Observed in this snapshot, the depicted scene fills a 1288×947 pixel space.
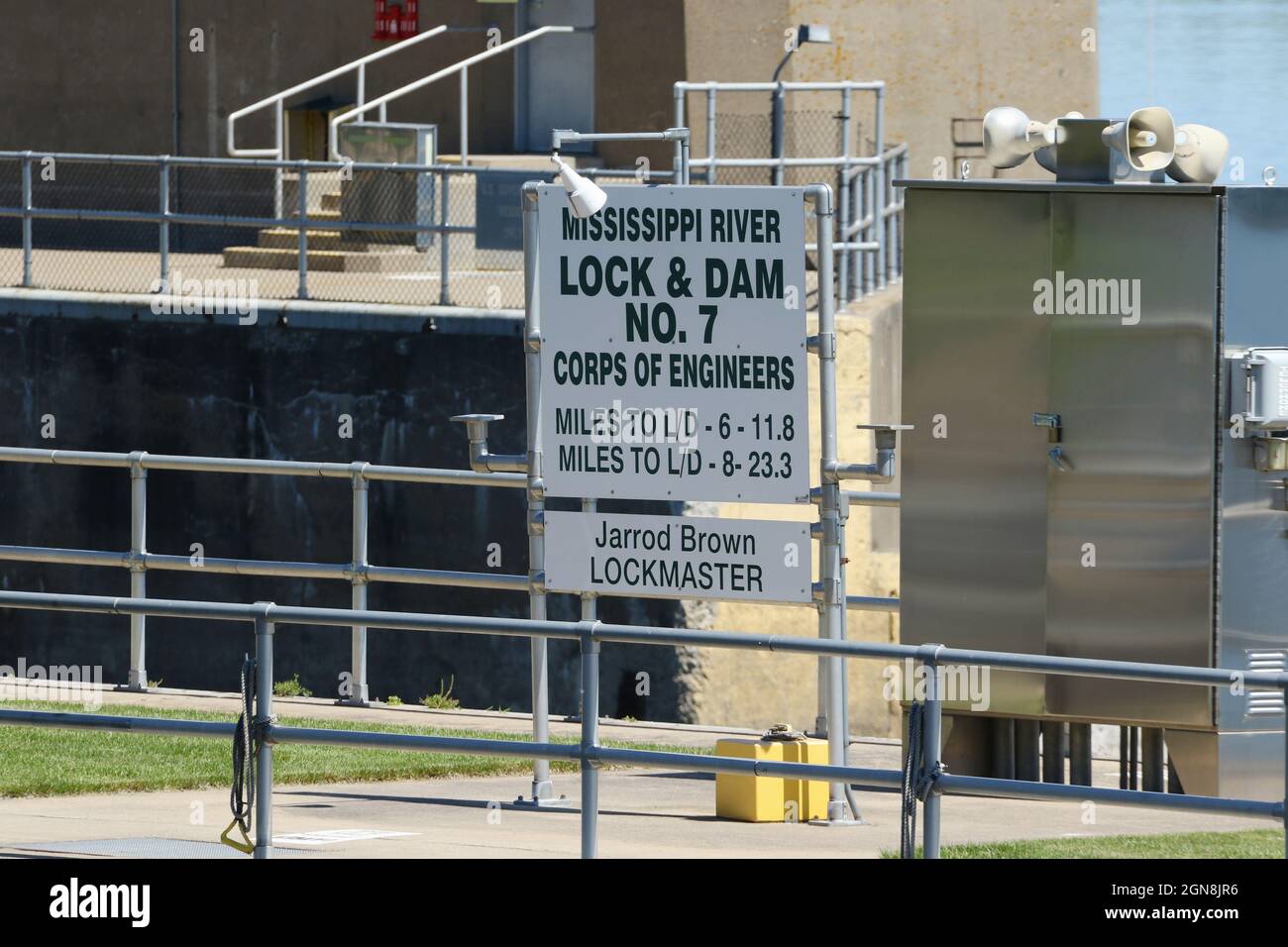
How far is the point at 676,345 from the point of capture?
32.9ft

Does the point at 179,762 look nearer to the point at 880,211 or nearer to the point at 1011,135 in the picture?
the point at 1011,135

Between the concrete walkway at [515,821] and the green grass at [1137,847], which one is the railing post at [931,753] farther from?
the concrete walkway at [515,821]

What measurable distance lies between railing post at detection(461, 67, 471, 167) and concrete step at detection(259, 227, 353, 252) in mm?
1279

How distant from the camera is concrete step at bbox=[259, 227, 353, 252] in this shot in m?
20.5

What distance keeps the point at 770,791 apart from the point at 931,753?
217 centimetres

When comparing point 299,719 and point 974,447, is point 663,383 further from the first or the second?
point 299,719

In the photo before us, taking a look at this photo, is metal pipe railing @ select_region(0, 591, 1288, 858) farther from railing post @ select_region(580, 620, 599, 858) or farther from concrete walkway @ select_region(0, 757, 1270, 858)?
concrete walkway @ select_region(0, 757, 1270, 858)

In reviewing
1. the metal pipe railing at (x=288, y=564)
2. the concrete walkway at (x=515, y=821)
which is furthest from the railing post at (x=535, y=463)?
the metal pipe railing at (x=288, y=564)

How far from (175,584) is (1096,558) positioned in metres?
9.21

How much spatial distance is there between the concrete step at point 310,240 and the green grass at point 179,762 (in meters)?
9.38

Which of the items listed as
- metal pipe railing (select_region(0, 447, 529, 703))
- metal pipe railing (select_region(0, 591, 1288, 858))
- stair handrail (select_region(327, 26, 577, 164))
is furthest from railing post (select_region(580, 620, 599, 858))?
stair handrail (select_region(327, 26, 577, 164))

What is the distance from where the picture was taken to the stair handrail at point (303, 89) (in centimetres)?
2270

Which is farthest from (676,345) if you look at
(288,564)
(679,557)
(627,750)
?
(288,564)
